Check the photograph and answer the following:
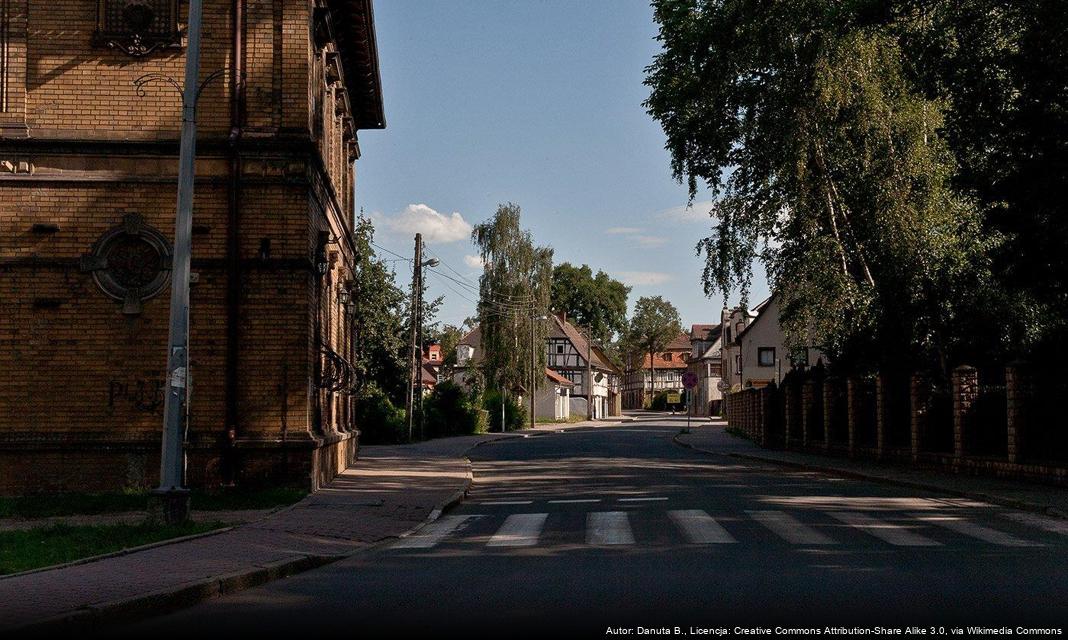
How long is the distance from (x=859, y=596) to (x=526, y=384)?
5837 cm

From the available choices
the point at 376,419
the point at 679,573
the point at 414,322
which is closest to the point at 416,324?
the point at 414,322

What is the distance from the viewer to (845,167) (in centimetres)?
2856

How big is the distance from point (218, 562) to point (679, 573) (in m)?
4.08

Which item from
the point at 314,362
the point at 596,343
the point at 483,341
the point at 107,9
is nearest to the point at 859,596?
the point at 314,362

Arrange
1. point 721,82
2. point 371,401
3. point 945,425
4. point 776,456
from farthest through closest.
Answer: point 371,401
point 776,456
point 721,82
point 945,425

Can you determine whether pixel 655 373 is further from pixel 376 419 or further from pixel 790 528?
pixel 790 528

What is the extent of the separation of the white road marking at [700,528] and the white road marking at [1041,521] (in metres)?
3.72

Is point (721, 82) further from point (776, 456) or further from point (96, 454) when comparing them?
point (96, 454)

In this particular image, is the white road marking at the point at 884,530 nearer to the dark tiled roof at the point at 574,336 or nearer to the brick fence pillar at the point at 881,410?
the brick fence pillar at the point at 881,410

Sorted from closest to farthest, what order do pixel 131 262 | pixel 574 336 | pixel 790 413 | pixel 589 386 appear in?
pixel 131 262, pixel 790 413, pixel 589 386, pixel 574 336

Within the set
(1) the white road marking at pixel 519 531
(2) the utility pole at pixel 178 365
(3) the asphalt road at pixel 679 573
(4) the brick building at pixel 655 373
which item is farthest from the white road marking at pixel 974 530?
(4) the brick building at pixel 655 373

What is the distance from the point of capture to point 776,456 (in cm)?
3162

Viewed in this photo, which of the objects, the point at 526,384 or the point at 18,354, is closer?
the point at 18,354

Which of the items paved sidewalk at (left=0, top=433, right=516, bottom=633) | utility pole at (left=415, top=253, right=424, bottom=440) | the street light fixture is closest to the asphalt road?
paved sidewalk at (left=0, top=433, right=516, bottom=633)
